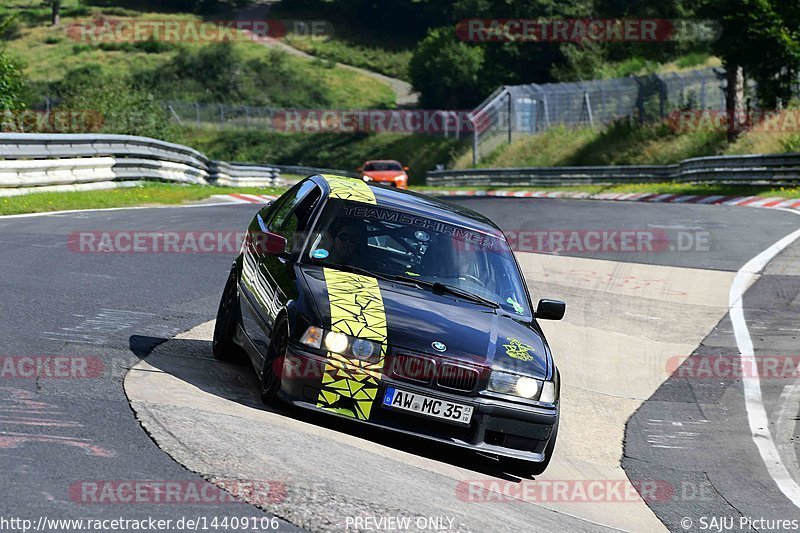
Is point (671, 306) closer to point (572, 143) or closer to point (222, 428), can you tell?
point (222, 428)

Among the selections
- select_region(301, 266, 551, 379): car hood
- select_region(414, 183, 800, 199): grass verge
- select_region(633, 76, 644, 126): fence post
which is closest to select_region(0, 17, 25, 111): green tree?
select_region(414, 183, 800, 199): grass verge

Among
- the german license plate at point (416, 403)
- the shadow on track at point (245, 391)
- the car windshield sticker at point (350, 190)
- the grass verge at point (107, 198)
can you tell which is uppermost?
the car windshield sticker at point (350, 190)

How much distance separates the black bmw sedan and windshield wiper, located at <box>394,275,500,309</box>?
13mm

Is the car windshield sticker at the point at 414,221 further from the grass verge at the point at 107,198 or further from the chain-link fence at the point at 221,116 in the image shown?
the chain-link fence at the point at 221,116

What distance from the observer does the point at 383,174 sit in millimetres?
39125

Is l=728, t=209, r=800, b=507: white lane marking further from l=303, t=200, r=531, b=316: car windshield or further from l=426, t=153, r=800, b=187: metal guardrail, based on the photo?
l=426, t=153, r=800, b=187: metal guardrail

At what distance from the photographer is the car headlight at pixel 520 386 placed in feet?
23.1

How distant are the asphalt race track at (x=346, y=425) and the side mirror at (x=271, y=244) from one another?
923 millimetres

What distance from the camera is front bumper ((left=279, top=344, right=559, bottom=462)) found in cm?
688

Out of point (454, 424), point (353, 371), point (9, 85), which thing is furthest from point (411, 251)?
point (9, 85)

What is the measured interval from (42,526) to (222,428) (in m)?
1.83

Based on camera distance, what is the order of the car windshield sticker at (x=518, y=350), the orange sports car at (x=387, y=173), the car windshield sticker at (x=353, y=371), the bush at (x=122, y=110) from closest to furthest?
1. the car windshield sticker at (x=353, y=371)
2. the car windshield sticker at (x=518, y=350)
3. the bush at (x=122, y=110)
4. the orange sports car at (x=387, y=173)

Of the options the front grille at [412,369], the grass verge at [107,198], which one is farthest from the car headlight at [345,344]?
the grass verge at [107,198]

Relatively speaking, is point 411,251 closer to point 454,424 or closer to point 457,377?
point 457,377
